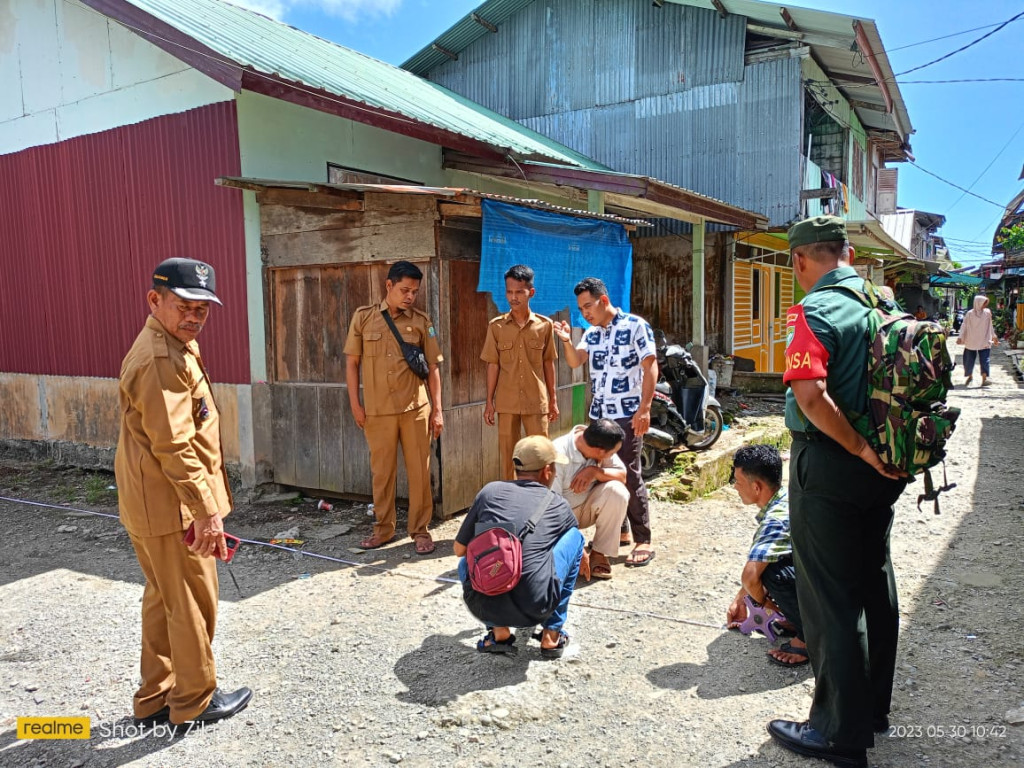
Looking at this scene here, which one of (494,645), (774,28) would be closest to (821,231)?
(494,645)

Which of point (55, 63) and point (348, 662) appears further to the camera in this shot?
point (55, 63)

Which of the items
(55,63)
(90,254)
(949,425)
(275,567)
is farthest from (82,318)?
(949,425)

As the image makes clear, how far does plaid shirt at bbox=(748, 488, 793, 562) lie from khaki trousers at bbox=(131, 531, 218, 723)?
7.60 ft

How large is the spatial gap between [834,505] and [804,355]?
546 mm

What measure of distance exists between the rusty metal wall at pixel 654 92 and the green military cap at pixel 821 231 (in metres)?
10.1

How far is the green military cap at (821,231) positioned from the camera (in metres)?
2.56

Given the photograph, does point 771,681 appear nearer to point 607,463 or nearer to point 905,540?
point 607,463

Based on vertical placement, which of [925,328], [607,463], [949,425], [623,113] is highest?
[623,113]

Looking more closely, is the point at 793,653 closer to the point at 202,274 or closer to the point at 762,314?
the point at 202,274

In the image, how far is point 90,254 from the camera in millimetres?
7234

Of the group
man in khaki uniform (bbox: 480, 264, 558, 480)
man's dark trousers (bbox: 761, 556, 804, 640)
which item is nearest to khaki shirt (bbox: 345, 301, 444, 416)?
man in khaki uniform (bbox: 480, 264, 558, 480)

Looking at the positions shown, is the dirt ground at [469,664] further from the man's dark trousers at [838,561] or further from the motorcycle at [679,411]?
the motorcycle at [679,411]

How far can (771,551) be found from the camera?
3.13m

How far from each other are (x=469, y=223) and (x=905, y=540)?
3.98m
